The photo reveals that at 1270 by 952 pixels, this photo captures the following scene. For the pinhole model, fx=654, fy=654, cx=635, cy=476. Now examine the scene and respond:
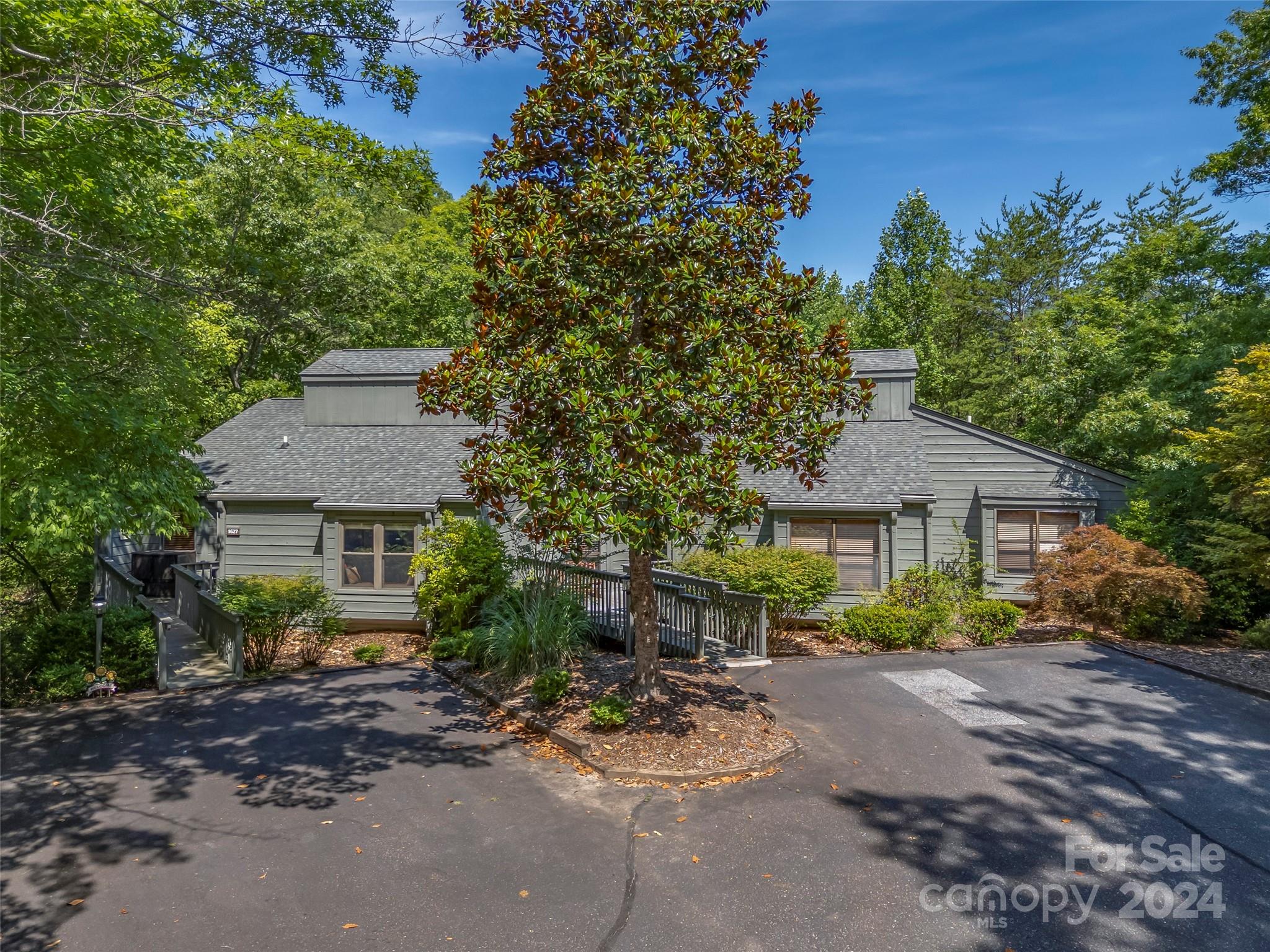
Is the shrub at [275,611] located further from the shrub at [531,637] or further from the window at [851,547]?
the window at [851,547]

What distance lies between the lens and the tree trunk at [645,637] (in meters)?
7.61

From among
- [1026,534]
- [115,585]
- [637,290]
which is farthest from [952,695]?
[115,585]

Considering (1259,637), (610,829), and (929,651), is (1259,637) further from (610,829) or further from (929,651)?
(610,829)

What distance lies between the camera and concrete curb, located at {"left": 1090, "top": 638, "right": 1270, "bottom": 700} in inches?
328

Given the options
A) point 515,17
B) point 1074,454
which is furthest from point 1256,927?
point 1074,454

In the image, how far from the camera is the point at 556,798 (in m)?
5.97

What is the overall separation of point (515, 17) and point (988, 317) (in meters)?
27.8

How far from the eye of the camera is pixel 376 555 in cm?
1406

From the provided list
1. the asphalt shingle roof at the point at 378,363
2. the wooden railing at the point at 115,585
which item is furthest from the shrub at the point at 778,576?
A: the wooden railing at the point at 115,585

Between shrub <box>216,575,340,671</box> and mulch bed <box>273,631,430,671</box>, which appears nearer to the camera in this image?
shrub <box>216,575,340,671</box>

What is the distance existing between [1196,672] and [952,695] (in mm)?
3760

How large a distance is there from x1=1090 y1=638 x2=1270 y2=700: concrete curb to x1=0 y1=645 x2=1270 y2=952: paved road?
17.8 inches

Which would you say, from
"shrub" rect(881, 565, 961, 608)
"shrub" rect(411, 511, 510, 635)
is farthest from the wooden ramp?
"shrub" rect(881, 565, 961, 608)

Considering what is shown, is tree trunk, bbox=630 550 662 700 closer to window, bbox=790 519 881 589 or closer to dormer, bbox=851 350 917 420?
window, bbox=790 519 881 589
